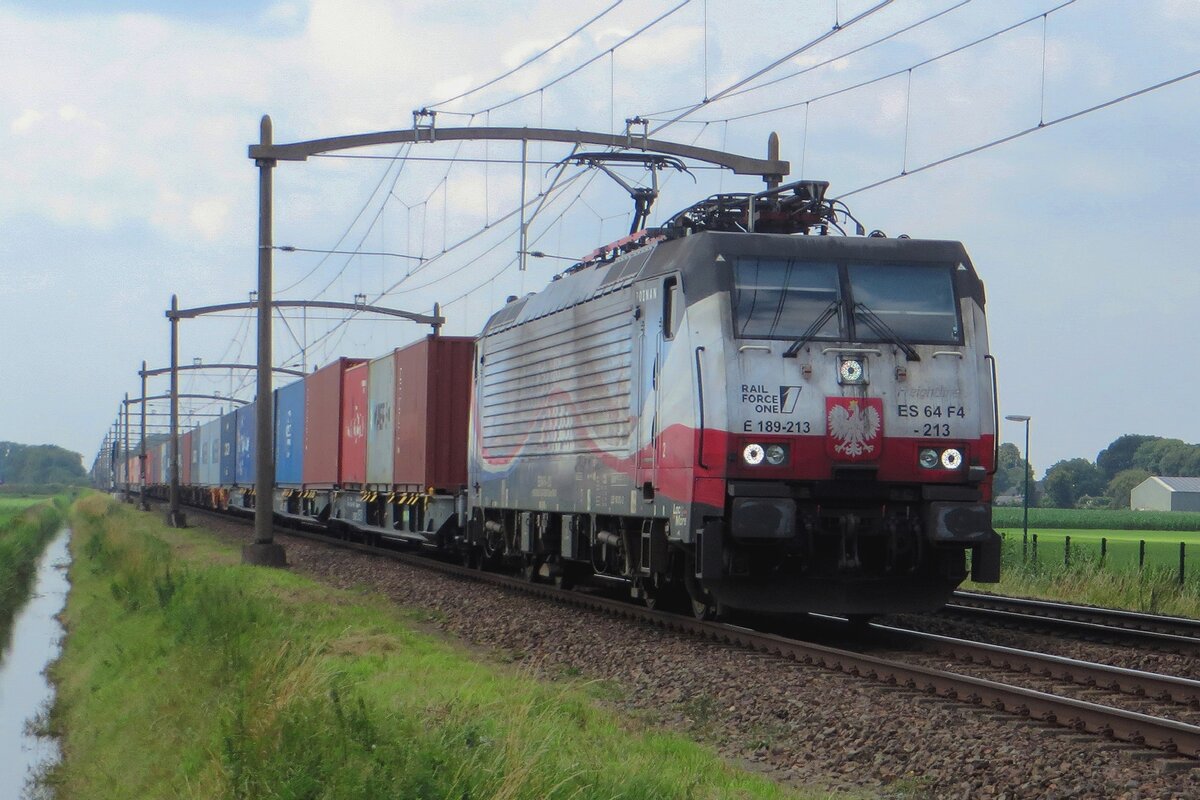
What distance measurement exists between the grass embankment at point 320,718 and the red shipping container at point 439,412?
183 inches

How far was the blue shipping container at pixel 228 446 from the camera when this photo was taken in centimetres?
4572

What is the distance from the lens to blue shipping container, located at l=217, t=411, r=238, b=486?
150 feet

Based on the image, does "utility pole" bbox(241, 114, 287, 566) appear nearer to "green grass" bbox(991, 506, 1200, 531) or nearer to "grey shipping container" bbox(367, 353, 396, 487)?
"grey shipping container" bbox(367, 353, 396, 487)

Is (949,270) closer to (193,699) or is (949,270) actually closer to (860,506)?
(860,506)

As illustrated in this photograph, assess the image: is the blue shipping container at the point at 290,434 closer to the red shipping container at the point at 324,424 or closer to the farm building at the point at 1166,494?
the red shipping container at the point at 324,424

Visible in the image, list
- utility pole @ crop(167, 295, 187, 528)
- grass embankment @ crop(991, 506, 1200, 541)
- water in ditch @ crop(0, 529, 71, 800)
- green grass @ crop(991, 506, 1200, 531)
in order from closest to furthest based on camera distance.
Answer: water in ditch @ crop(0, 529, 71, 800) → utility pole @ crop(167, 295, 187, 528) → grass embankment @ crop(991, 506, 1200, 541) → green grass @ crop(991, 506, 1200, 531)

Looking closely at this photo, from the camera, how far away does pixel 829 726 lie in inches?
320

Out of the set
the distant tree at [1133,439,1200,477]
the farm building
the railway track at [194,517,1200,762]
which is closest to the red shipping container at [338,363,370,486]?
the railway track at [194,517,1200,762]

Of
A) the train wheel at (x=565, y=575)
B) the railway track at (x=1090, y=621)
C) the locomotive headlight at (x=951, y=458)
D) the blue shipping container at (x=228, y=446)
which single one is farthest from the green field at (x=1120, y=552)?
the blue shipping container at (x=228, y=446)

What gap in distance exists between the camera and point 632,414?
12945mm

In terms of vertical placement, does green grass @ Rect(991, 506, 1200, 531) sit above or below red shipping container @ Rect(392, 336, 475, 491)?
below

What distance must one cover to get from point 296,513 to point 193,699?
25.1 meters

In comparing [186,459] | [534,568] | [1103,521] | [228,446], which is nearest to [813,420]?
[534,568]

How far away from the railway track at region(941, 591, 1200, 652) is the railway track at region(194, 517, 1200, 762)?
70.9 inches
